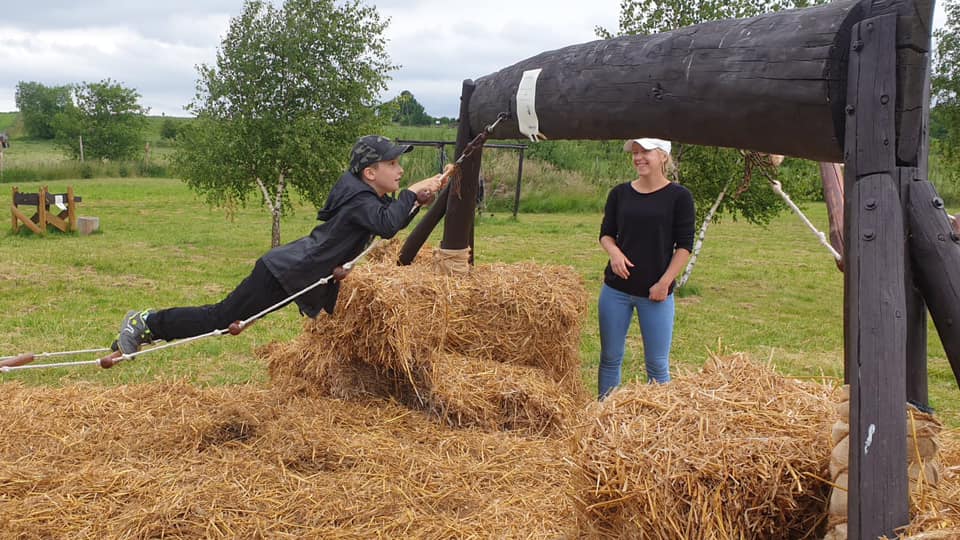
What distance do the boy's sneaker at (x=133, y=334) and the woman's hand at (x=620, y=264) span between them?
2.51 m

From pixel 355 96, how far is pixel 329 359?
303 inches

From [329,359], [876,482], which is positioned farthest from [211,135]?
[876,482]

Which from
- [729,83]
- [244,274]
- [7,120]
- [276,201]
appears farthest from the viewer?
[7,120]

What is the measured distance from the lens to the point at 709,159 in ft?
32.1

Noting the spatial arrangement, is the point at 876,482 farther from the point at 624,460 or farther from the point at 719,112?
the point at 719,112

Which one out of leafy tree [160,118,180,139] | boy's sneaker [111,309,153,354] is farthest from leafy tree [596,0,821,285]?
leafy tree [160,118,180,139]

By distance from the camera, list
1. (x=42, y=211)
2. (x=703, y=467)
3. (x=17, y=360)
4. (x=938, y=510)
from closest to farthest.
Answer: (x=938, y=510) < (x=703, y=467) < (x=17, y=360) < (x=42, y=211)

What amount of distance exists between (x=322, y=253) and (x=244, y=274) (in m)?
7.42

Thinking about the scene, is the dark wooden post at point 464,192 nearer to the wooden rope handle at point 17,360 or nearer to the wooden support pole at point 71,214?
the wooden rope handle at point 17,360

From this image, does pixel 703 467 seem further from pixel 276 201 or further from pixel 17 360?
pixel 276 201

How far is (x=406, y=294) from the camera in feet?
15.9

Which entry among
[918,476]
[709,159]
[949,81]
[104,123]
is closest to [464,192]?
[918,476]

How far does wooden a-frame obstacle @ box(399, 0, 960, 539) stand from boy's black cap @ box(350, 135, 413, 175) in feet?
5.76

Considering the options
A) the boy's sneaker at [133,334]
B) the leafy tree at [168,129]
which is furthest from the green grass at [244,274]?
the leafy tree at [168,129]
